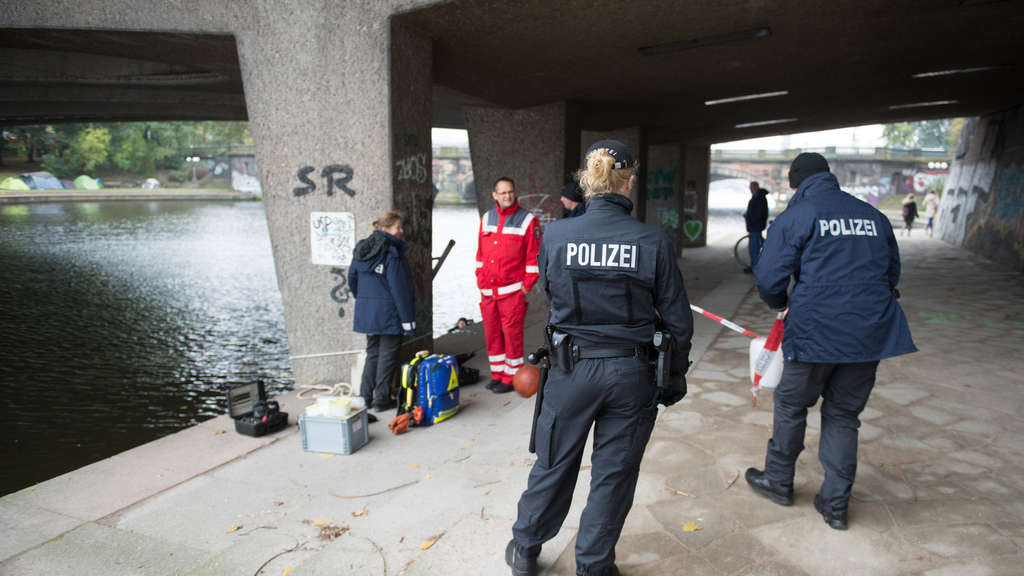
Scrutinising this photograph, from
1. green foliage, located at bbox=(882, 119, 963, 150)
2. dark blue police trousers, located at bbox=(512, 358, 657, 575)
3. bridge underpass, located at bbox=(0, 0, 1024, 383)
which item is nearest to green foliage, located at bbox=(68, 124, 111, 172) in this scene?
bridge underpass, located at bbox=(0, 0, 1024, 383)

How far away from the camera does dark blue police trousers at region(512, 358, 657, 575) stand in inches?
96.7

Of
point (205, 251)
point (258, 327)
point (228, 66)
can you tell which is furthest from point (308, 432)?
point (205, 251)

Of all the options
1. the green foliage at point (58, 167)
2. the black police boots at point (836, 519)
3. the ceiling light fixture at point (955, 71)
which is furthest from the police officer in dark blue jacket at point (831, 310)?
the green foliage at point (58, 167)

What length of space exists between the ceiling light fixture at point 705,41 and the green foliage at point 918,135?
90.0 metres

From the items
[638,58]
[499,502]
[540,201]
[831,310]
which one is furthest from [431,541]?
[540,201]

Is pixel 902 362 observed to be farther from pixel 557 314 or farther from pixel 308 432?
pixel 308 432

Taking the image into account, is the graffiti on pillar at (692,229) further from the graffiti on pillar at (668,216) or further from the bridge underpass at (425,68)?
the bridge underpass at (425,68)

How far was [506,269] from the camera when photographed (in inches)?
216

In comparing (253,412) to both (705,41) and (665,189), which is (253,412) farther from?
(665,189)

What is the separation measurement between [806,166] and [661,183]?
1466cm

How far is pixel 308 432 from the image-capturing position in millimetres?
4414

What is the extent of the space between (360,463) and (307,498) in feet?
1.74

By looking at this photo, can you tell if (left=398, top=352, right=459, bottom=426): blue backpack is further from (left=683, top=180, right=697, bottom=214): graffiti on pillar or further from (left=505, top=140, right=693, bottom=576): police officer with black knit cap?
(left=683, top=180, right=697, bottom=214): graffiti on pillar

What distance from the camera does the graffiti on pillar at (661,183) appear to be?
56.9 ft
